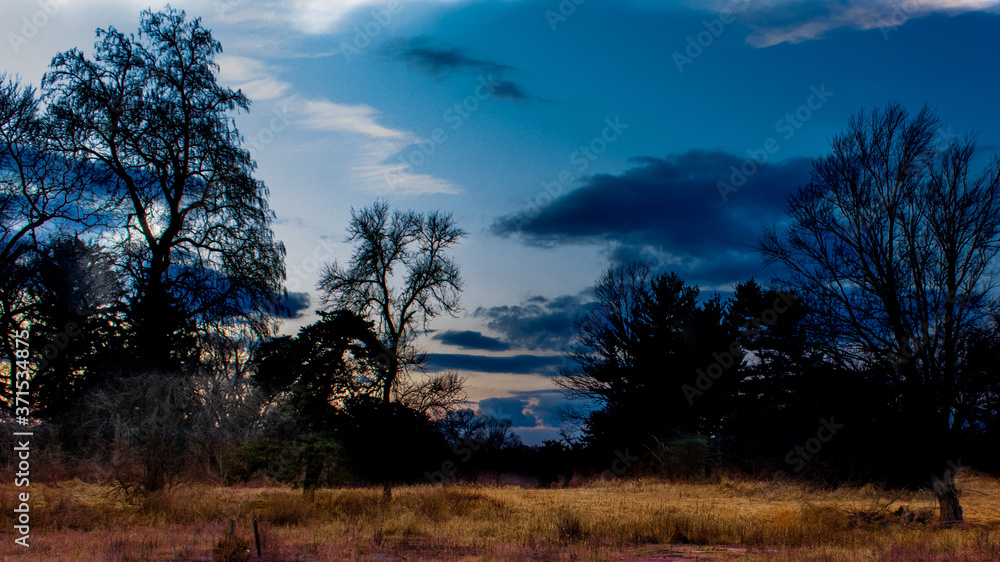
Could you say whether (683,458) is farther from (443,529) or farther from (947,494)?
(443,529)

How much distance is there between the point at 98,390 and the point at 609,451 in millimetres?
27887

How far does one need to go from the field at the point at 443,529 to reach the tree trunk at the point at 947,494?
0.38 m

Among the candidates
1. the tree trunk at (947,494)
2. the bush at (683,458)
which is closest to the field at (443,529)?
the tree trunk at (947,494)

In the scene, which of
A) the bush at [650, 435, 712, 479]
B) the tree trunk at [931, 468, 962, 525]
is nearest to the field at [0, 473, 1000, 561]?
the tree trunk at [931, 468, 962, 525]

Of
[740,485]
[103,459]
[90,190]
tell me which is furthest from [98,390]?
[740,485]

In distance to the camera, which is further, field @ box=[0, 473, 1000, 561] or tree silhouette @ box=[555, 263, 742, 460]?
tree silhouette @ box=[555, 263, 742, 460]

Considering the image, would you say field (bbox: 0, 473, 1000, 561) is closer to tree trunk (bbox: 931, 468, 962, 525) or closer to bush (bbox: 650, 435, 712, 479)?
tree trunk (bbox: 931, 468, 962, 525)

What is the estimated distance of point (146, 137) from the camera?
1808 centimetres

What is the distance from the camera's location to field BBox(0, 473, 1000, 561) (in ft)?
39.1

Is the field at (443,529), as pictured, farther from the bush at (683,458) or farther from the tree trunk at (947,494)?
the bush at (683,458)

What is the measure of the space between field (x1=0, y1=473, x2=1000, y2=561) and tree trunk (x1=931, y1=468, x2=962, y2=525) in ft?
1.23

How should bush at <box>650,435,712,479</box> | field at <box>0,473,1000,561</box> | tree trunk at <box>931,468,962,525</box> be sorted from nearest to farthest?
field at <box>0,473,1000,561</box>
tree trunk at <box>931,468,962,525</box>
bush at <box>650,435,712,479</box>

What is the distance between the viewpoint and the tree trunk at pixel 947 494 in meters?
15.9

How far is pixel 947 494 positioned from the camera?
1598cm
